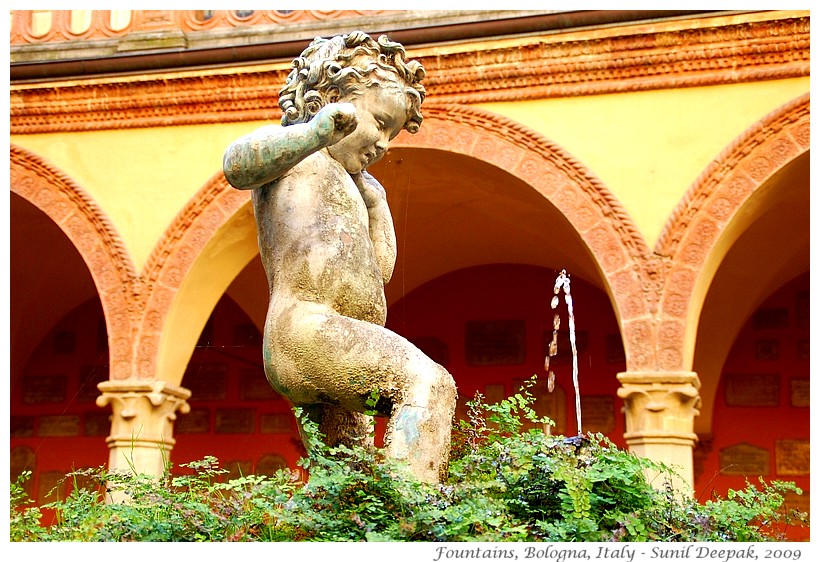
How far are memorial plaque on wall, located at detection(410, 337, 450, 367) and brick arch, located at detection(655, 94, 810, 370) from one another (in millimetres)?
4332

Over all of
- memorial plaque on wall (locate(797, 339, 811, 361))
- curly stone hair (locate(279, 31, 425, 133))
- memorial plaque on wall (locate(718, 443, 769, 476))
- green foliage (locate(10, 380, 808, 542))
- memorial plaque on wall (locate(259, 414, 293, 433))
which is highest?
memorial plaque on wall (locate(797, 339, 811, 361))

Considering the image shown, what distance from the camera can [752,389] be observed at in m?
11.3

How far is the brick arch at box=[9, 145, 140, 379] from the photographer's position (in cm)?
880

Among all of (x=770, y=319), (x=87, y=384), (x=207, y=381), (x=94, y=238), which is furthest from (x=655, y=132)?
(x=87, y=384)

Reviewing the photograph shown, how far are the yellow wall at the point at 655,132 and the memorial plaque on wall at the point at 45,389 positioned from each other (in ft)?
22.3

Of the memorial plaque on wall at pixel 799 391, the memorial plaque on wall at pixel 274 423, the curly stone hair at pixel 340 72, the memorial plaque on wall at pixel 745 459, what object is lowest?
the curly stone hair at pixel 340 72

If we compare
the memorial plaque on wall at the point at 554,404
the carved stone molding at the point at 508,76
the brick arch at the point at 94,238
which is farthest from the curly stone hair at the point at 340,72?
the memorial plaque on wall at the point at 554,404

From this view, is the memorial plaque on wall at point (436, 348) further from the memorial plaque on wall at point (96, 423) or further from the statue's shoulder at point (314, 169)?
the statue's shoulder at point (314, 169)

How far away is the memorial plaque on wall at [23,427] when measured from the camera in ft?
42.5

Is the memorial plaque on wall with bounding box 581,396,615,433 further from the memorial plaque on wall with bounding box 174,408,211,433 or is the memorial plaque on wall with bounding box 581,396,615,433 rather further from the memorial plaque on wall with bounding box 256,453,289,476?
the memorial plaque on wall with bounding box 174,408,211,433

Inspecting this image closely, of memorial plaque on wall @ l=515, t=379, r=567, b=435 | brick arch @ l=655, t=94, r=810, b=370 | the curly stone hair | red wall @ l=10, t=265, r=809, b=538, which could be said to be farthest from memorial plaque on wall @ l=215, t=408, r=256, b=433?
the curly stone hair
